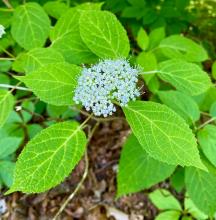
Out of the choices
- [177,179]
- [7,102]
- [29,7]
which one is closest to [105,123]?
[177,179]

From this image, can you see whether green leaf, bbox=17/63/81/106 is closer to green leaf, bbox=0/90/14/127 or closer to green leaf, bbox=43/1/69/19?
green leaf, bbox=0/90/14/127

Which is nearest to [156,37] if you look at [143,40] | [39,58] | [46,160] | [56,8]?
[143,40]

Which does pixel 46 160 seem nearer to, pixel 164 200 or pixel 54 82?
pixel 54 82

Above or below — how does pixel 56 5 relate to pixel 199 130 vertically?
above

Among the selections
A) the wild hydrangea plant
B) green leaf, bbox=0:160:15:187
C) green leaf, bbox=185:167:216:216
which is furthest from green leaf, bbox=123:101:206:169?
green leaf, bbox=0:160:15:187

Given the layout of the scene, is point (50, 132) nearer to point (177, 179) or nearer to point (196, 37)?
point (177, 179)

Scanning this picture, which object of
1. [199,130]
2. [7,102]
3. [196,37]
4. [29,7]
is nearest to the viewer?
[7,102]
